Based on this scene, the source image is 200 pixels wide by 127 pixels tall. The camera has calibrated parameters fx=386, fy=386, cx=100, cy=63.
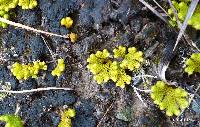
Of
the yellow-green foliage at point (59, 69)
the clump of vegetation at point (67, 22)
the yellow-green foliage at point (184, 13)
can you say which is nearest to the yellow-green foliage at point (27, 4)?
the clump of vegetation at point (67, 22)

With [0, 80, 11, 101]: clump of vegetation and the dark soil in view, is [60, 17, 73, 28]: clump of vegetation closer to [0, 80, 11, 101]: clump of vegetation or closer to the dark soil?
the dark soil

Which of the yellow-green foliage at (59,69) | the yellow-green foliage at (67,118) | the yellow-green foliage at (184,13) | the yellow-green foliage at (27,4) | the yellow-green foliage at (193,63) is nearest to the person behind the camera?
the yellow-green foliage at (184,13)

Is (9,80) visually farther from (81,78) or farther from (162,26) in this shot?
(162,26)

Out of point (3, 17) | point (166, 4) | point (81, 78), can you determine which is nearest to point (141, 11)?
point (166, 4)

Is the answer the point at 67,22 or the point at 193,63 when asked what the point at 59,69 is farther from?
the point at 193,63

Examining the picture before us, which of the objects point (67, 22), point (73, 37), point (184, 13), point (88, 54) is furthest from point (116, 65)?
point (184, 13)

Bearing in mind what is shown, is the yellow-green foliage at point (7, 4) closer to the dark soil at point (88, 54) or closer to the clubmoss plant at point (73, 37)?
the dark soil at point (88, 54)
